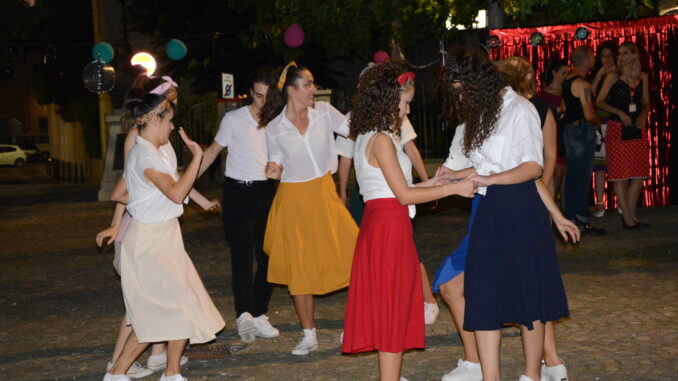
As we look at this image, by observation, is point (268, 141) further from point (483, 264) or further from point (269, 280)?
point (483, 264)

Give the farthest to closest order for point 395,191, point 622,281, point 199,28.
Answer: point 199,28 → point 622,281 → point 395,191

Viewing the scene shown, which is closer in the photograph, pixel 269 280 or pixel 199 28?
pixel 269 280

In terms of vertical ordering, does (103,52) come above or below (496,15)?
above

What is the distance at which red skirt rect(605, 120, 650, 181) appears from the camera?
1198cm

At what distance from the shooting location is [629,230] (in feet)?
38.9

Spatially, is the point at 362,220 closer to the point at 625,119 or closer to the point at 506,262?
the point at 506,262

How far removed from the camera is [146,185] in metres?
5.66

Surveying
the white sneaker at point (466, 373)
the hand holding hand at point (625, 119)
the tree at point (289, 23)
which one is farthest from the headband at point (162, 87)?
the tree at point (289, 23)

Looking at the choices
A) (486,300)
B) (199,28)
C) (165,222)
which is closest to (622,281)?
(486,300)

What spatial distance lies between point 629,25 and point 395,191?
910 centimetres

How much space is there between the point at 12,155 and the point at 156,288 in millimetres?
54285

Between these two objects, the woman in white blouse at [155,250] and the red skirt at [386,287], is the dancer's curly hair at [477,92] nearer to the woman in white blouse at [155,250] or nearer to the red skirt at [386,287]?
the red skirt at [386,287]

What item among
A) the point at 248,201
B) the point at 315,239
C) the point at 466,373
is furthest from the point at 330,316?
the point at 466,373

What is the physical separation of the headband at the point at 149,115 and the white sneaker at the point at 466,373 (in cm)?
226
